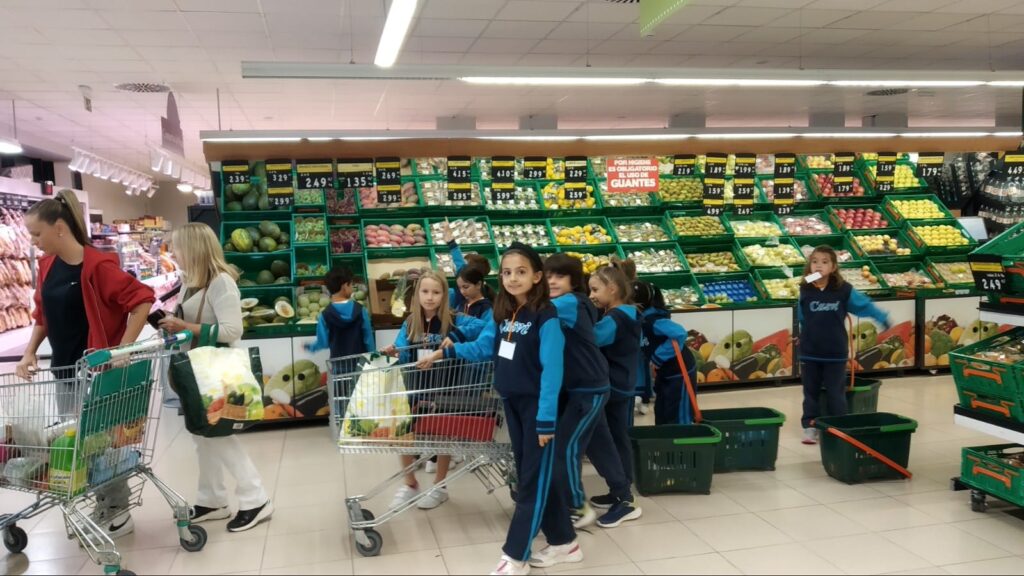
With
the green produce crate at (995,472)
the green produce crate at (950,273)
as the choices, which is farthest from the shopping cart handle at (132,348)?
the green produce crate at (950,273)

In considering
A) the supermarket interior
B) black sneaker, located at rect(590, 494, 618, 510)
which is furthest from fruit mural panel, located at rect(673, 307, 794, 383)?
black sneaker, located at rect(590, 494, 618, 510)

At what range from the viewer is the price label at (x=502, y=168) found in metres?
7.94

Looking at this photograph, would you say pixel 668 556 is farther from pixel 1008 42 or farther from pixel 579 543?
pixel 1008 42

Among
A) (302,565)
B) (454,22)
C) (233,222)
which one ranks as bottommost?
(302,565)

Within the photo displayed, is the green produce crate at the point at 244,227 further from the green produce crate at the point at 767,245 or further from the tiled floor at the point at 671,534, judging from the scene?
the green produce crate at the point at 767,245

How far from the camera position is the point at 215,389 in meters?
3.79

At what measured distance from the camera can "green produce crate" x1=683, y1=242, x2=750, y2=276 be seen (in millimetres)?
8227

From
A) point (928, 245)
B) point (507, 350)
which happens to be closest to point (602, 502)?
point (507, 350)

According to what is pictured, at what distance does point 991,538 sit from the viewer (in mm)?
3895

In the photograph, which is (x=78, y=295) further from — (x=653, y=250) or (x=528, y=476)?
(x=653, y=250)

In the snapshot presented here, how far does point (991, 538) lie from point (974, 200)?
821cm

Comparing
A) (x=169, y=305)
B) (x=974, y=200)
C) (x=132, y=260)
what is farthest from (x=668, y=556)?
(x=132, y=260)

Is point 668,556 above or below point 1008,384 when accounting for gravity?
below

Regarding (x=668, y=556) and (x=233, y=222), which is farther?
(x=233, y=222)
